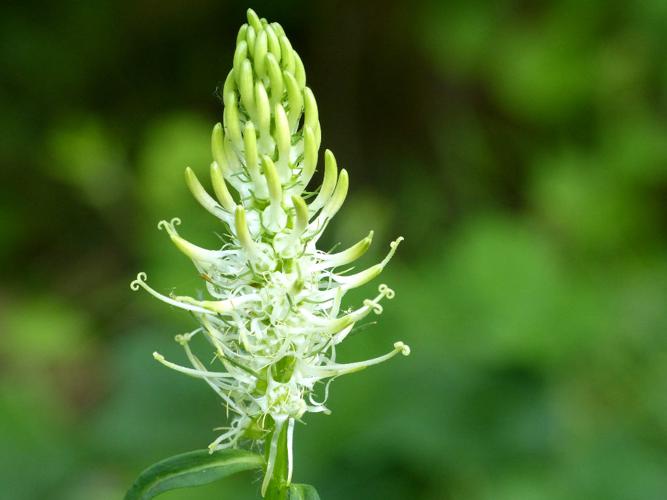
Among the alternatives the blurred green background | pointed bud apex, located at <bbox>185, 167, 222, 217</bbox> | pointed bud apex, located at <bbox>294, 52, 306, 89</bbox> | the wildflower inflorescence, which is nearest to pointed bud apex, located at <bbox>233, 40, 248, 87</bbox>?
the wildflower inflorescence

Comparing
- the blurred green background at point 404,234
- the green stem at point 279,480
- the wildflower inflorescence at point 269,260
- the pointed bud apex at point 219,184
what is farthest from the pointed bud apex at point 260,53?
the blurred green background at point 404,234

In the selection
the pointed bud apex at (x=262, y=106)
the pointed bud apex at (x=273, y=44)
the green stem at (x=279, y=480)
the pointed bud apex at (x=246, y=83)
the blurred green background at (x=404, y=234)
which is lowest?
the green stem at (x=279, y=480)

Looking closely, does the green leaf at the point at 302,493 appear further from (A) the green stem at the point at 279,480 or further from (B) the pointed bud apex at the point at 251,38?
(B) the pointed bud apex at the point at 251,38

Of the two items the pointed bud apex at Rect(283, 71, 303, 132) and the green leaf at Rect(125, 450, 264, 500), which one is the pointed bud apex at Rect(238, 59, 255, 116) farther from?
the green leaf at Rect(125, 450, 264, 500)

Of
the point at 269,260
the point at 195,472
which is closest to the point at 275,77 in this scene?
the point at 269,260

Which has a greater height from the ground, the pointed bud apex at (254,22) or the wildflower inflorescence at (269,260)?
the pointed bud apex at (254,22)

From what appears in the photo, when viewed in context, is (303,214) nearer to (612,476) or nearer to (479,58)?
(612,476)
